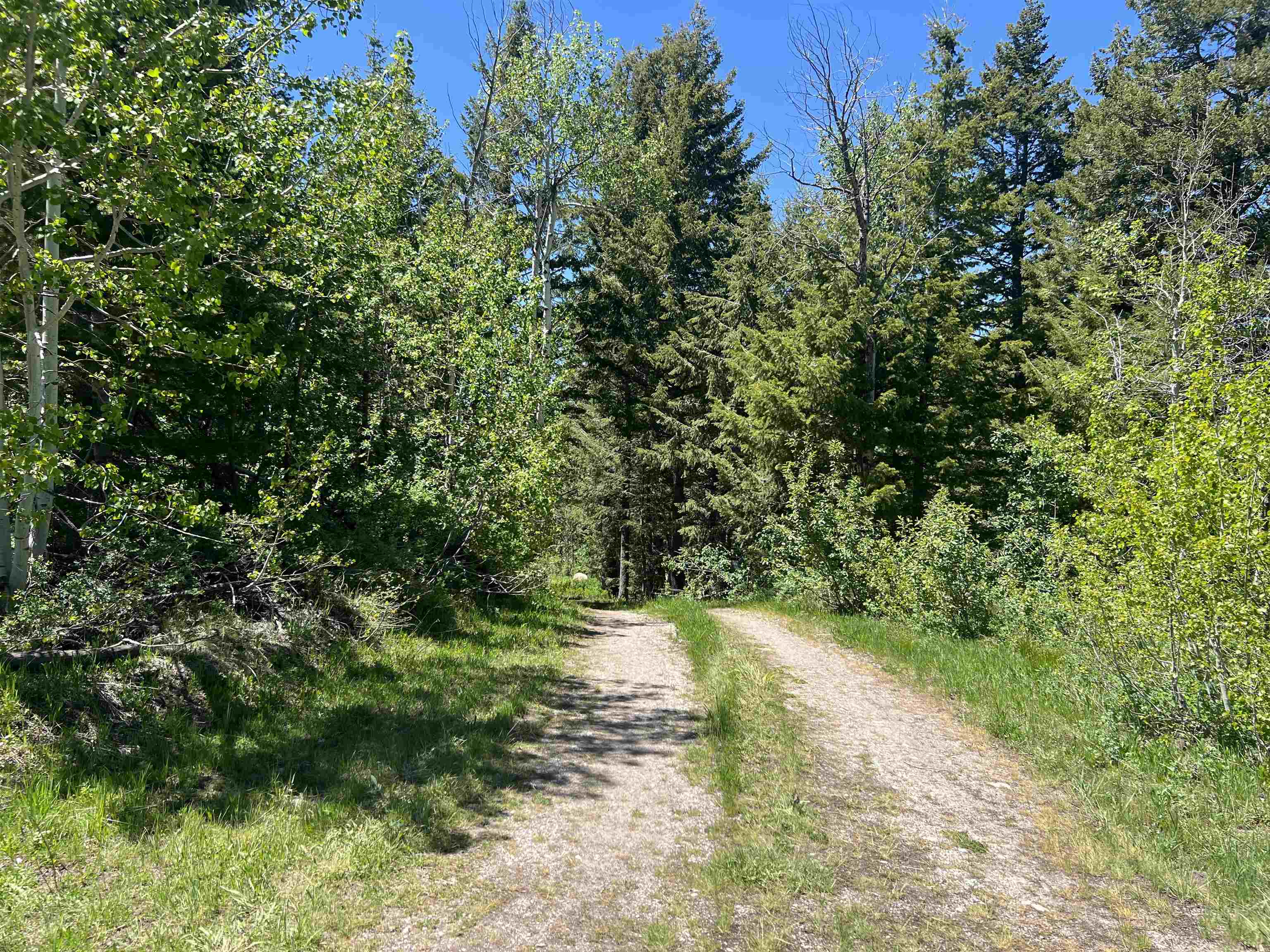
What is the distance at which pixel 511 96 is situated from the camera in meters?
18.7

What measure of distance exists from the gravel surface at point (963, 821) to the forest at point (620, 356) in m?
0.88

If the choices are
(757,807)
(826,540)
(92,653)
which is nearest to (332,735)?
(92,653)

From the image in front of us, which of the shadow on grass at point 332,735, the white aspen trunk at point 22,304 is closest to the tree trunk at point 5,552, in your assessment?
the white aspen trunk at point 22,304

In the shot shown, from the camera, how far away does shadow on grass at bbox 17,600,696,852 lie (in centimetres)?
487

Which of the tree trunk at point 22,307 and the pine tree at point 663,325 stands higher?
the pine tree at point 663,325

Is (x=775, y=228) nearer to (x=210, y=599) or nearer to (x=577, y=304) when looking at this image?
(x=577, y=304)

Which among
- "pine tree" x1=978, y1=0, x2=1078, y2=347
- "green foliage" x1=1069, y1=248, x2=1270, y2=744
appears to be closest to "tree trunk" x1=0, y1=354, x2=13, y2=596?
"green foliage" x1=1069, y1=248, x2=1270, y2=744

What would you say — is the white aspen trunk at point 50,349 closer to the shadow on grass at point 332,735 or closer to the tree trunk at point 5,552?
the tree trunk at point 5,552

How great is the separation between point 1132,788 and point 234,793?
7.18m

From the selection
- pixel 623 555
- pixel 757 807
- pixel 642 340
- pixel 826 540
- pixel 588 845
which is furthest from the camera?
pixel 623 555

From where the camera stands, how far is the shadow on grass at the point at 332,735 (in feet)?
16.0

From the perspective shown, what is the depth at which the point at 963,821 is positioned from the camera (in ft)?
17.1

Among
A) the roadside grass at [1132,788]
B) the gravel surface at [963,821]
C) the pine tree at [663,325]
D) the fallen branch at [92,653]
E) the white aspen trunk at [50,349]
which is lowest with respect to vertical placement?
the gravel surface at [963,821]

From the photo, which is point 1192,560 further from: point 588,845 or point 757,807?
point 588,845
